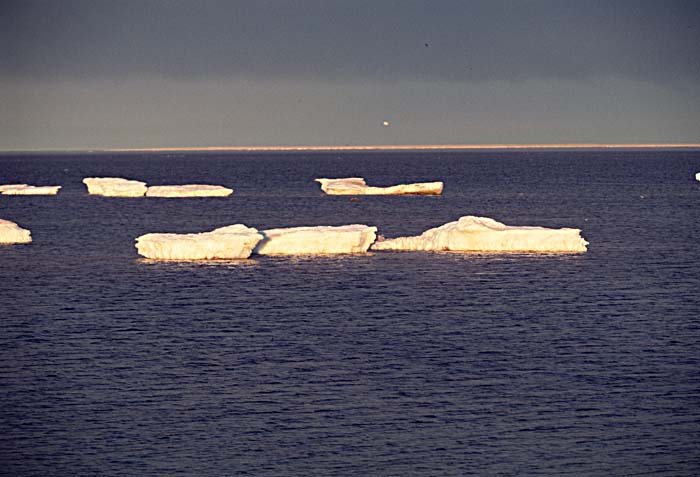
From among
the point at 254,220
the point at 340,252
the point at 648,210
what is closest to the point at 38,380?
the point at 340,252

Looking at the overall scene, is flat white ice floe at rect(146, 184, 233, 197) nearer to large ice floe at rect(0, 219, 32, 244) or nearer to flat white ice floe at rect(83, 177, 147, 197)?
flat white ice floe at rect(83, 177, 147, 197)

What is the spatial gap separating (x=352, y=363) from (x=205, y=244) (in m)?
21.7

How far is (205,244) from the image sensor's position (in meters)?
52.5

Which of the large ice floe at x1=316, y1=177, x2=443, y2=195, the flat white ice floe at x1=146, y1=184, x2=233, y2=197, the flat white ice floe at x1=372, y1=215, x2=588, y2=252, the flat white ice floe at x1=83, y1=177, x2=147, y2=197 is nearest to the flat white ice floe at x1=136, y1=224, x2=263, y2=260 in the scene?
the flat white ice floe at x1=372, y1=215, x2=588, y2=252

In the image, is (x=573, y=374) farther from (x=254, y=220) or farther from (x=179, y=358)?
(x=254, y=220)

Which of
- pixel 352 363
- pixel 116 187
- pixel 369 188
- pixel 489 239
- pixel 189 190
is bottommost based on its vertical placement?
pixel 116 187

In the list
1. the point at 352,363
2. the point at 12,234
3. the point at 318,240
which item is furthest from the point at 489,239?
the point at 12,234

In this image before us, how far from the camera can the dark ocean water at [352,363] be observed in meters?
24.4

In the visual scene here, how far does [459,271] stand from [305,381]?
21003 millimetres

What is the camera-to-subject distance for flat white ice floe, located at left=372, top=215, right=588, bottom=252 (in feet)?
176

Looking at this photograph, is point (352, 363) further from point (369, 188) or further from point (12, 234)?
point (369, 188)

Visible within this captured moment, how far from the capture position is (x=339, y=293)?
44562mm

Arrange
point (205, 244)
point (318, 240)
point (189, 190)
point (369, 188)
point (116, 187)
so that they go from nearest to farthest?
1. point (205, 244)
2. point (318, 240)
3. point (189, 190)
4. point (369, 188)
5. point (116, 187)

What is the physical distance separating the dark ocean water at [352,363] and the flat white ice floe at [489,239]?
817 mm
